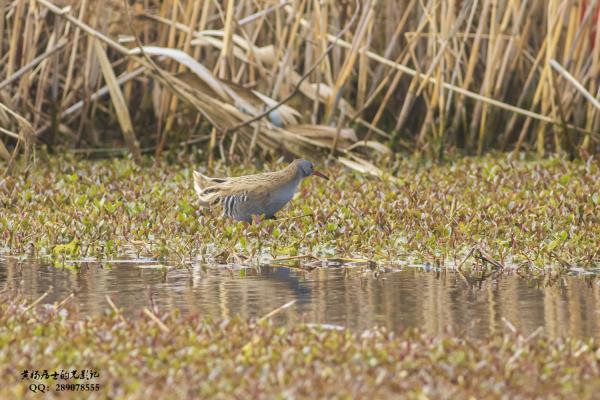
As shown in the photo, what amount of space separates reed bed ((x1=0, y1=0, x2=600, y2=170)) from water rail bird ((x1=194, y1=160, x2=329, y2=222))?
2.06m

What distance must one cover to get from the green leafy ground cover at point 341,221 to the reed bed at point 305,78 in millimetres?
873

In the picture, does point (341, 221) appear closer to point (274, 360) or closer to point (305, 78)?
point (305, 78)

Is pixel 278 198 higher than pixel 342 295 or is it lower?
higher

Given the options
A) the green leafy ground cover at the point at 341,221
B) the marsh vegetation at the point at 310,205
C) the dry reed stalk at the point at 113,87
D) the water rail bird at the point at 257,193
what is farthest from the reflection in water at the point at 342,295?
the dry reed stalk at the point at 113,87

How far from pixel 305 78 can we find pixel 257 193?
2910 millimetres

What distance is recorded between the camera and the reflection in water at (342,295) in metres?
5.49

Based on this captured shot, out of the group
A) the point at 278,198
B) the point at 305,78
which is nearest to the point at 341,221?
the point at 278,198

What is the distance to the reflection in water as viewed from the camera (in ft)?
18.0

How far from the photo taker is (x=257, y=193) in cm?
789

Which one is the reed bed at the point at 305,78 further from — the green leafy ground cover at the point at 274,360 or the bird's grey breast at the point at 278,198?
the green leafy ground cover at the point at 274,360

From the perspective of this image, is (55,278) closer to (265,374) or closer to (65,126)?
(265,374)

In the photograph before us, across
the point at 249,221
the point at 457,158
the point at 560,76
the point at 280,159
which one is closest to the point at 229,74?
the point at 280,159

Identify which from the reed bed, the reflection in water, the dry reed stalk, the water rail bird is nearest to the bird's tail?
the water rail bird

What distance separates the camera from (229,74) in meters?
11.4
